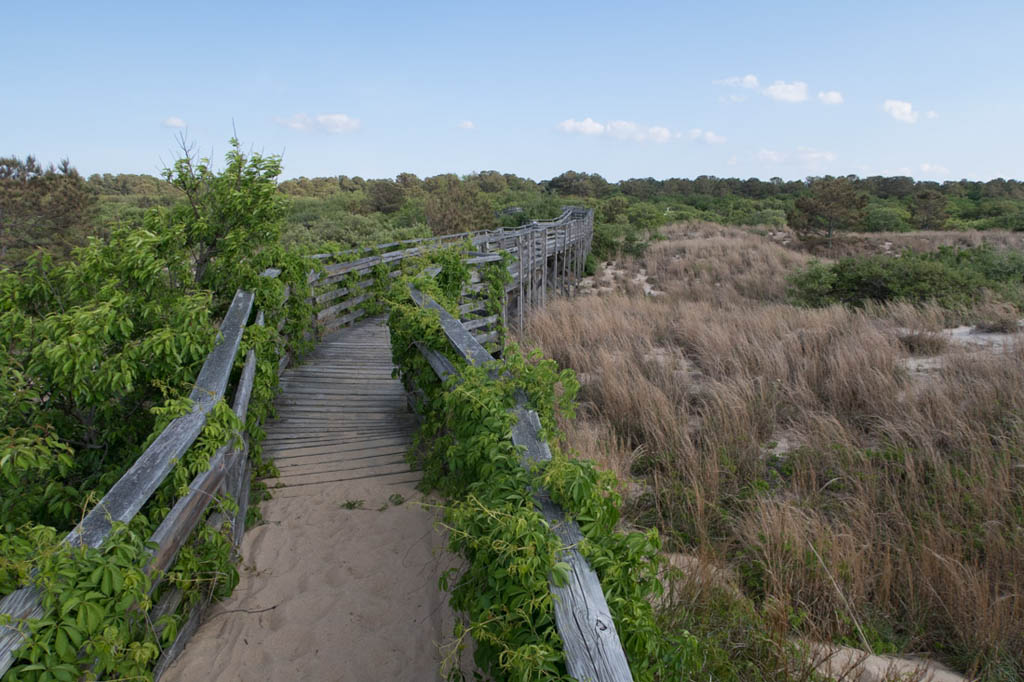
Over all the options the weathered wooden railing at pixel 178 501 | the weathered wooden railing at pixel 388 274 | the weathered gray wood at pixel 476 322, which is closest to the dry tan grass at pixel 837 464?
the weathered gray wood at pixel 476 322

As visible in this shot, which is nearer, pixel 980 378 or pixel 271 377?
pixel 271 377

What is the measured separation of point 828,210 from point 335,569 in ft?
94.4

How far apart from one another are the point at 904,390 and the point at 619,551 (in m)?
5.34

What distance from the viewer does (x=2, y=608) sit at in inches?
72.9

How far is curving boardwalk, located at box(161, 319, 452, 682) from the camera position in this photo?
→ 3.14 m

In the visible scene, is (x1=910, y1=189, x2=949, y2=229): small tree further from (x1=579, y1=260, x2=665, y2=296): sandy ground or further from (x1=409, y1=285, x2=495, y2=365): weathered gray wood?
(x1=409, y1=285, x2=495, y2=365): weathered gray wood

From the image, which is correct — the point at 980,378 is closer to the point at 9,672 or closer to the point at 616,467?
the point at 616,467

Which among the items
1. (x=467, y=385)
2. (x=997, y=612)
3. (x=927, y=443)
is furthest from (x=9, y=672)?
(x=927, y=443)


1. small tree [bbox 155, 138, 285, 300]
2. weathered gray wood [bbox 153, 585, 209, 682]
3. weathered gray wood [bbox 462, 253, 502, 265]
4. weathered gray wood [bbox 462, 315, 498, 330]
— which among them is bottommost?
weathered gray wood [bbox 153, 585, 209, 682]

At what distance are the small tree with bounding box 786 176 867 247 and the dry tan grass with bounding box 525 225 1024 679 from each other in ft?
66.4

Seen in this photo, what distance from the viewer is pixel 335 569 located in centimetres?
396

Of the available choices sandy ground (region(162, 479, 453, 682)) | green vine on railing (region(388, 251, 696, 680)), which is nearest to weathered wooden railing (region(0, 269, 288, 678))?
sandy ground (region(162, 479, 453, 682))

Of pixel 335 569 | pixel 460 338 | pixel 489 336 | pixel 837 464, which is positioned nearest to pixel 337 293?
pixel 489 336

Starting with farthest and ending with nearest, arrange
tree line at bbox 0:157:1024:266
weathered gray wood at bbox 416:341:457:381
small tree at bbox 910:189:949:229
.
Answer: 1. small tree at bbox 910:189:949:229
2. tree line at bbox 0:157:1024:266
3. weathered gray wood at bbox 416:341:457:381
